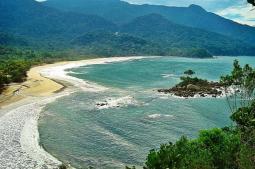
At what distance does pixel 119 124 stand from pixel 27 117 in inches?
735

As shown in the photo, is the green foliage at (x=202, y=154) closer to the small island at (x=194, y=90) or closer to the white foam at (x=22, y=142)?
the white foam at (x=22, y=142)

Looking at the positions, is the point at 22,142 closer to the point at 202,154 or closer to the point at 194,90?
the point at 202,154

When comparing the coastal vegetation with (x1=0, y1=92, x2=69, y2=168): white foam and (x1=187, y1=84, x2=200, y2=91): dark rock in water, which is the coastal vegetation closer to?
(x1=0, y1=92, x2=69, y2=168): white foam

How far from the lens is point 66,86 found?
399ft

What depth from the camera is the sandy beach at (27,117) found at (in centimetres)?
5288

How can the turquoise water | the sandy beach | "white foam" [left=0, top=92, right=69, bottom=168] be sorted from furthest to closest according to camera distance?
1. the turquoise water
2. the sandy beach
3. "white foam" [left=0, top=92, right=69, bottom=168]

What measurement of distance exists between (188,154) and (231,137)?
5.71 meters

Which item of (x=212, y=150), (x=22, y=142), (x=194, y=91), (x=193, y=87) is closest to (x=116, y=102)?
(x=194, y=91)

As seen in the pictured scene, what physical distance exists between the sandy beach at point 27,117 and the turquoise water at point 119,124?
81.3 inches

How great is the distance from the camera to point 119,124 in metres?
73.0

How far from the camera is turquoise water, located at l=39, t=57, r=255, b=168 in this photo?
56250mm

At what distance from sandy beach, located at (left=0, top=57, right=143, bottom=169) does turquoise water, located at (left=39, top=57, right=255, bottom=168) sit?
81.3 inches

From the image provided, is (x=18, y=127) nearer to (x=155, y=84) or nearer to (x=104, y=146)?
(x=104, y=146)

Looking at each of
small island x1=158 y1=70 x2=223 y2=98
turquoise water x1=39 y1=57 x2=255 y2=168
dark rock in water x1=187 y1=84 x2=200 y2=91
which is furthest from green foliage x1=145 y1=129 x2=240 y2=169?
dark rock in water x1=187 y1=84 x2=200 y2=91
